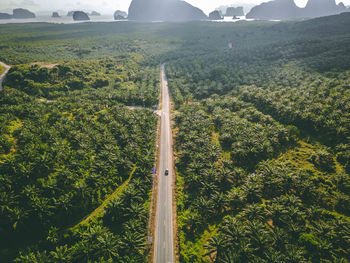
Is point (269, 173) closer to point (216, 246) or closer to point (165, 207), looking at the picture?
point (216, 246)

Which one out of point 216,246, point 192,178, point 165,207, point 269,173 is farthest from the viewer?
point 192,178

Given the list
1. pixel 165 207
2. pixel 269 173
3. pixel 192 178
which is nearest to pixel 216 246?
pixel 165 207

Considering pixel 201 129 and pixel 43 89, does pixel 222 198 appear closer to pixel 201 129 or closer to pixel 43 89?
pixel 201 129

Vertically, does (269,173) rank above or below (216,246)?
above

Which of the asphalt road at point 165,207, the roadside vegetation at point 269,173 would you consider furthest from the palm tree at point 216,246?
the asphalt road at point 165,207

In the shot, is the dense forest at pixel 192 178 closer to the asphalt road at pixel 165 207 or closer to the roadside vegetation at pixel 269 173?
the roadside vegetation at pixel 269 173

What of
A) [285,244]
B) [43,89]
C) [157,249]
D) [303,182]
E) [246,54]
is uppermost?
[246,54]

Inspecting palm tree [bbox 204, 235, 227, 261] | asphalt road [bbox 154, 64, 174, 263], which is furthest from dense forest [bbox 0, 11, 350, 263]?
asphalt road [bbox 154, 64, 174, 263]

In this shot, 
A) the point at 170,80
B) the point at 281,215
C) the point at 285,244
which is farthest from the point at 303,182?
the point at 170,80
